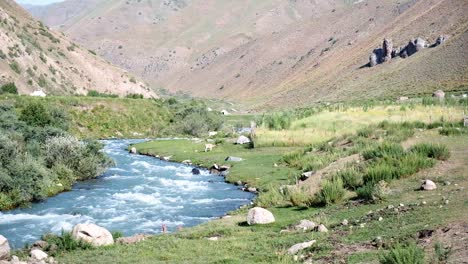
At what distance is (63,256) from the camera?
16.0m

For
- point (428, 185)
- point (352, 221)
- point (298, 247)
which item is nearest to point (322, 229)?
point (352, 221)

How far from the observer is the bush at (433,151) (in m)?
22.6

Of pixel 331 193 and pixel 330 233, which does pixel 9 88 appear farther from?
pixel 330 233

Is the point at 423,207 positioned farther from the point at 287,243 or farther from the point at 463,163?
the point at 463,163

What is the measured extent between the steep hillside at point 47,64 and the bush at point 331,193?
222ft

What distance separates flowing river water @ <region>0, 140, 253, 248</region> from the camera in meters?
22.8

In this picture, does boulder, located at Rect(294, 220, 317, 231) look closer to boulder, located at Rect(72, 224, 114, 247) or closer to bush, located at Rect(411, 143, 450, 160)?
boulder, located at Rect(72, 224, 114, 247)

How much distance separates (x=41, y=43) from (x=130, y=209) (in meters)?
85.4

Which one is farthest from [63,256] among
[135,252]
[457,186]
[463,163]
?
[463,163]

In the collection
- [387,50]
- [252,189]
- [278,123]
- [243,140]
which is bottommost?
[252,189]

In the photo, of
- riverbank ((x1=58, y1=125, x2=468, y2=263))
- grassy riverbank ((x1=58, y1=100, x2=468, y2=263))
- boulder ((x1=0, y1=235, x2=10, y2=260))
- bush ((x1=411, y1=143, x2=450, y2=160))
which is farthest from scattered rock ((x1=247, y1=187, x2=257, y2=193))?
boulder ((x1=0, y1=235, x2=10, y2=260))

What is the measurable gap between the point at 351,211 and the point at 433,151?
6653 millimetres

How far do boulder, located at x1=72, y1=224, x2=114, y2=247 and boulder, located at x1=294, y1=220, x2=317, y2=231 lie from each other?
6067 millimetres

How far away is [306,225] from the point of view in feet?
55.6
